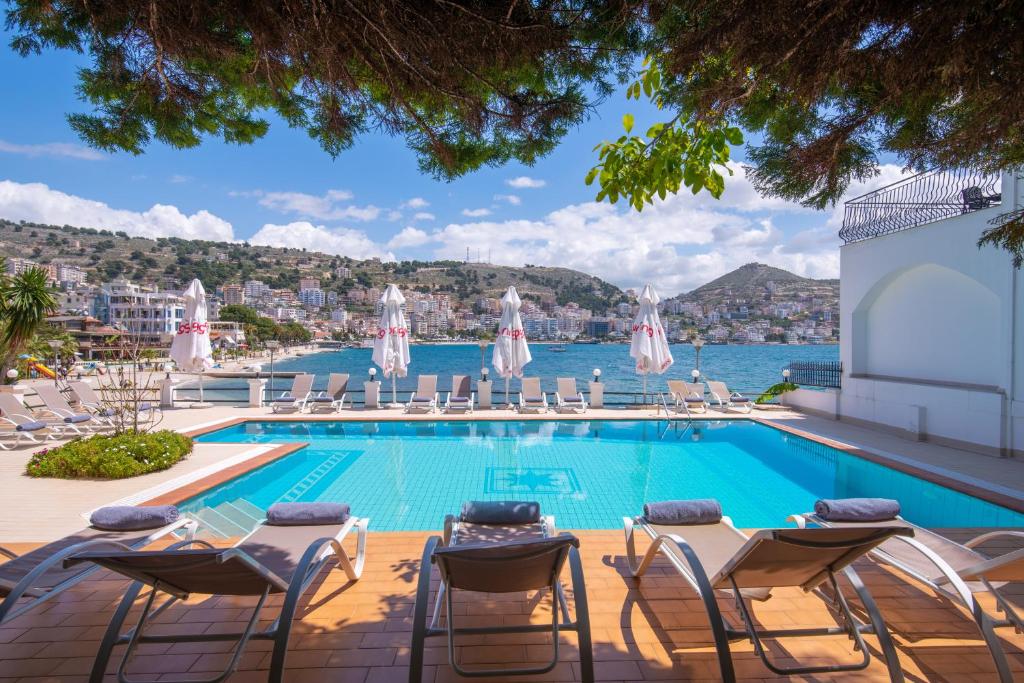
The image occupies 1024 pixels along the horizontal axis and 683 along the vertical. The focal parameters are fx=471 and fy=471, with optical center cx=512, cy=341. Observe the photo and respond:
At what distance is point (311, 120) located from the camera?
3.31m

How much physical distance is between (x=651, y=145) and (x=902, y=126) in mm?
1524

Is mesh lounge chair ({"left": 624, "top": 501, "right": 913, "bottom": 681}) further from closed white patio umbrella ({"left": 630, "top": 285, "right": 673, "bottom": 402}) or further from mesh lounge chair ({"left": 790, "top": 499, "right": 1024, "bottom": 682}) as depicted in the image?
closed white patio umbrella ({"left": 630, "top": 285, "right": 673, "bottom": 402})

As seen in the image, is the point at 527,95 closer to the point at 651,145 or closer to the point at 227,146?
the point at 651,145

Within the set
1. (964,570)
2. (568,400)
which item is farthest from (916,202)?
(964,570)

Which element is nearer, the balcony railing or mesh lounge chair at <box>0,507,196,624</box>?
mesh lounge chair at <box>0,507,196,624</box>

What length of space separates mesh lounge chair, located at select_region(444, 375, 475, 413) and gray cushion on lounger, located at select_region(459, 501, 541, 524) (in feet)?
25.6

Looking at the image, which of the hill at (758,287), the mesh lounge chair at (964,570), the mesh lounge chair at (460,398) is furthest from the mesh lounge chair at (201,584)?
the hill at (758,287)

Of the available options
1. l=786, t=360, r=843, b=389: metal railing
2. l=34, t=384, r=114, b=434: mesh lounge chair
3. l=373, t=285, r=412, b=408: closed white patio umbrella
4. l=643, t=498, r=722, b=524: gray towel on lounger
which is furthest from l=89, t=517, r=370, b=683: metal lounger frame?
→ l=786, t=360, r=843, b=389: metal railing

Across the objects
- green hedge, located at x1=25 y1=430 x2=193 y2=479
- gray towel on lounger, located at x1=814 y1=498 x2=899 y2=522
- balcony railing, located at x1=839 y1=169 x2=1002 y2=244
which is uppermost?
balcony railing, located at x1=839 y1=169 x2=1002 y2=244

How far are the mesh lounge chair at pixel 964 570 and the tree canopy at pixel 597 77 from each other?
1.77m

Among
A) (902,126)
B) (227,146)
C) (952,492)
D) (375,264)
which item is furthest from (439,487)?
(375,264)

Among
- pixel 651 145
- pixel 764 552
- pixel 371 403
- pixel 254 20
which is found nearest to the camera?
pixel 764 552

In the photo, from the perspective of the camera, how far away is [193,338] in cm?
1049

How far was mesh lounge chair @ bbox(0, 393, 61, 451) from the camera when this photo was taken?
297 inches
